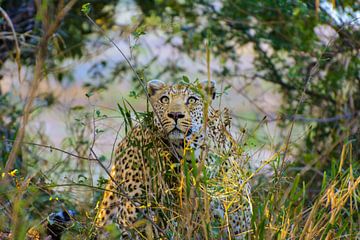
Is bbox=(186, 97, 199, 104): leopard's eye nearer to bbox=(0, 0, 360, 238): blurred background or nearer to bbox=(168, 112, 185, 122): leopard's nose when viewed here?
bbox=(168, 112, 185, 122): leopard's nose

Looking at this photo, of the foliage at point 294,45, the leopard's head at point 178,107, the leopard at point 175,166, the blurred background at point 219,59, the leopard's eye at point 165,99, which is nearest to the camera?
the leopard at point 175,166

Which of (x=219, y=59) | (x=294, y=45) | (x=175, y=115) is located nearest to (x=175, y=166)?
(x=175, y=115)

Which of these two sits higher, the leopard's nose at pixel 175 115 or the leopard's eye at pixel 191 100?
the leopard's eye at pixel 191 100

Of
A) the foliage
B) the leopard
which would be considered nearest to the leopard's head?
the leopard

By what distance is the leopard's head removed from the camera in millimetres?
→ 4973

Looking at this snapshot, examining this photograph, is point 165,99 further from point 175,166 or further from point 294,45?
point 294,45

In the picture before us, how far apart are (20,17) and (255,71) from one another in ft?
7.12

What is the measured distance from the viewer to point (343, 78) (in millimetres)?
7309

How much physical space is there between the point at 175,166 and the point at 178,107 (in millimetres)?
494

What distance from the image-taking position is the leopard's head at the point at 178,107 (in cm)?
497

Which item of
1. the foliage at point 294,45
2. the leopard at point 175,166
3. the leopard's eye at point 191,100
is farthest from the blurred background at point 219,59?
the leopard's eye at point 191,100

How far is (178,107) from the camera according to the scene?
198 inches

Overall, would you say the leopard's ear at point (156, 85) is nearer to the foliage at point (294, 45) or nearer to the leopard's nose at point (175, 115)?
the leopard's nose at point (175, 115)

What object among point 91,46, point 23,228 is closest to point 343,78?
point 91,46
